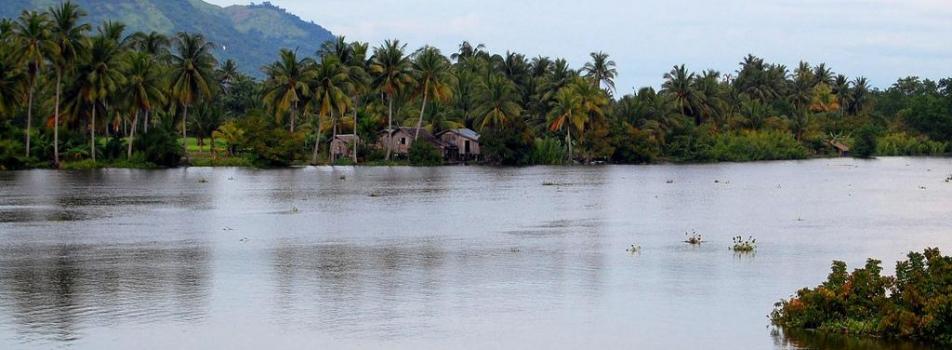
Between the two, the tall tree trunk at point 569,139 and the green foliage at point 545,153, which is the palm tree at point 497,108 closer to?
the green foliage at point 545,153

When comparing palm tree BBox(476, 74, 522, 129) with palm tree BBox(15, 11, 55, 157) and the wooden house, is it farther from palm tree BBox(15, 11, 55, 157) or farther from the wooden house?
palm tree BBox(15, 11, 55, 157)

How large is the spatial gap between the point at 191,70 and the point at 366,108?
77.1ft

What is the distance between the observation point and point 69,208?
1978 inches

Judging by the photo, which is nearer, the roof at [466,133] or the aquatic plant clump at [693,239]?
the aquatic plant clump at [693,239]

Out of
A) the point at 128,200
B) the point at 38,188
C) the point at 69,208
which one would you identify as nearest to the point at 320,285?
the point at 69,208

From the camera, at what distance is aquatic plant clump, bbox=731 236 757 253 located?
112 feet

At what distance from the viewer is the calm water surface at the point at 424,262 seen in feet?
71.1

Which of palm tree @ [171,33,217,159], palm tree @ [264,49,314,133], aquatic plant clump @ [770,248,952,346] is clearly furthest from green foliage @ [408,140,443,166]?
aquatic plant clump @ [770,248,952,346]

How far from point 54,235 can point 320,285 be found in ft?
50.8

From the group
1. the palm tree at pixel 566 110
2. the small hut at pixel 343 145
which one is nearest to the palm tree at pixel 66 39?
the small hut at pixel 343 145

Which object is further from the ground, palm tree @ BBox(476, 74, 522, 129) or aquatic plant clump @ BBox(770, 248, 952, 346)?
palm tree @ BBox(476, 74, 522, 129)

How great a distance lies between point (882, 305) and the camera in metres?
20.6

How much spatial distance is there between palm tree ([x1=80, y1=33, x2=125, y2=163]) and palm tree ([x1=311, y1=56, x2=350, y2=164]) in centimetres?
1577

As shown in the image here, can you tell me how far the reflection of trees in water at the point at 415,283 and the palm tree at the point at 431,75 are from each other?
6499 cm
